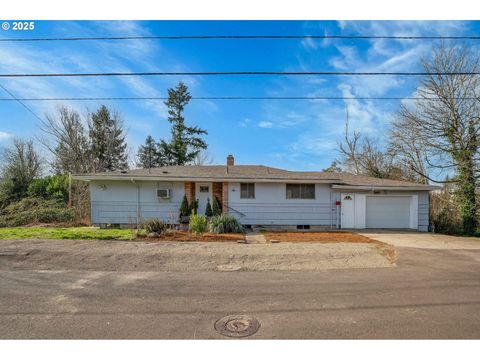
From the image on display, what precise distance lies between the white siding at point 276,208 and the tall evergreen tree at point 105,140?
20.1 meters

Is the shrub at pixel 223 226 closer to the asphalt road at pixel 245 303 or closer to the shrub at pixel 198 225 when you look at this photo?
the shrub at pixel 198 225

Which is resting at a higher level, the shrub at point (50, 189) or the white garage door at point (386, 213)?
the shrub at point (50, 189)

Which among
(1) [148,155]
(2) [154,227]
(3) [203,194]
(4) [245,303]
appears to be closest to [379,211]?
(3) [203,194]

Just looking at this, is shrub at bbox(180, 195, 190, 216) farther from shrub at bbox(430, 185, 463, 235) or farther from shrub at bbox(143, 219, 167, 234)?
shrub at bbox(430, 185, 463, 235)

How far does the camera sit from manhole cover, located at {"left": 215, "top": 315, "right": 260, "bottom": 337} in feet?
10.1

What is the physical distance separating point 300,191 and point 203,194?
5.42 meters

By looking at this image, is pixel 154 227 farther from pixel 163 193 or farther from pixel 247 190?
pixel 247 190

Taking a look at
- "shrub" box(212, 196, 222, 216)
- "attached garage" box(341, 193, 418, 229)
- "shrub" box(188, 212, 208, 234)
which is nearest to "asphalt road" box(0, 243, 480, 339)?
"shrub" box(188, 212, 208, 234)

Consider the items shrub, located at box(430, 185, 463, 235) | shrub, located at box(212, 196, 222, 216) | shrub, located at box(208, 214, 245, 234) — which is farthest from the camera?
shrub, located at box(430, 185, 463, 235)

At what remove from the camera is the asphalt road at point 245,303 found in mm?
3114

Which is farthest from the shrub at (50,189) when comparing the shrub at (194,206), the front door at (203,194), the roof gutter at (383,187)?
the roof gutter at (383,187)

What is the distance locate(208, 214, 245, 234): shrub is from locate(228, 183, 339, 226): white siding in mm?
2091

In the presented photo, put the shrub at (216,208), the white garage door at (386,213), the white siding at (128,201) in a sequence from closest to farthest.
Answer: the shrub at (216,208) → the white siding at (128,201) → the white garage door at (386,213)

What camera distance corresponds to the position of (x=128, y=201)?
44.4 feet
